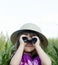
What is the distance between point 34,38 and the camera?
5402 mm

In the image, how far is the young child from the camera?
5.37 meters

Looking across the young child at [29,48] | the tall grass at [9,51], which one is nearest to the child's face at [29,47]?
the young child at [29,48]

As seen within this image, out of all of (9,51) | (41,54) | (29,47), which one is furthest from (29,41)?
(9,51)

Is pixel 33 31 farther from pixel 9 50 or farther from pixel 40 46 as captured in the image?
pixel 9 50

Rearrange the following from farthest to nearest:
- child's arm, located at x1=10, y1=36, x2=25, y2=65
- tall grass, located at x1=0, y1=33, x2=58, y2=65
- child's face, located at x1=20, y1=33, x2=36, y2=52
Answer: tall grass, located at x1=0, y1=33, x2=58, y2=65 → child's face, located at x1=20, y1=33, x2=36, y2=52 → child's arm, located at x1=10, y1=36, x2=25, y2=65

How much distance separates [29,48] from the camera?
5.45 m

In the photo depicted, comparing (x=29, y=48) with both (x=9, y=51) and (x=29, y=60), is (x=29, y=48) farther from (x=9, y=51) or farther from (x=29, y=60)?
(x=9, y=51)

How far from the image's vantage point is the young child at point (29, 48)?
5367 millimetres

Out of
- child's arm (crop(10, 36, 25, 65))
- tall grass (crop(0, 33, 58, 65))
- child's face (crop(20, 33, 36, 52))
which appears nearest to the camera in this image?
child's arm (crop(10, 36, 25, 65))

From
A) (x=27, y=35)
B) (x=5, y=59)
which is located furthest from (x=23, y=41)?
(x=5, y=59)

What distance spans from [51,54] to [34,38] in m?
1.38

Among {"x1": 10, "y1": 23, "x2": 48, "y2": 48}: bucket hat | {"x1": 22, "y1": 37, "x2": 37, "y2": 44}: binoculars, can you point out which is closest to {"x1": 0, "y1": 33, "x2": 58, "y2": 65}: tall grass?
{"x1": 10, "y1": 23, "x2": 48, "y2": 48}: bucket hat

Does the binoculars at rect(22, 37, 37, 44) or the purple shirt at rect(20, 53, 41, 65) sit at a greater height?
the binoculars at rect(22, 37, 37, 44)

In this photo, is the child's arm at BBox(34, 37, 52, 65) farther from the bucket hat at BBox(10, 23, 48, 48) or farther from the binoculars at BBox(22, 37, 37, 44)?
the bucket hat at BBox(10, 23, 48, 48)
